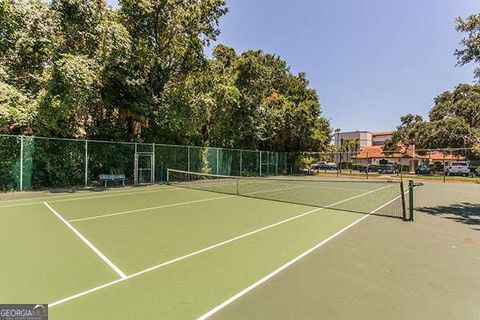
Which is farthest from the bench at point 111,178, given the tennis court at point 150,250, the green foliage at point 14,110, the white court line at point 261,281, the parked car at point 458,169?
the parked car at point 458,169

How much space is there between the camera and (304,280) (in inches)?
200

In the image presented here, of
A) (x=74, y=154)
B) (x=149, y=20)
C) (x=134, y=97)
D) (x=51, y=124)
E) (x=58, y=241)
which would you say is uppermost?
(x=149, y=20)

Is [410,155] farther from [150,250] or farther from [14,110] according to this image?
[150,250]

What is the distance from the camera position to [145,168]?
72.8 feet

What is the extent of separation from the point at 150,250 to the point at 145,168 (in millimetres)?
16208

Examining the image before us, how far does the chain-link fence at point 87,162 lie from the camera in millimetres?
16141

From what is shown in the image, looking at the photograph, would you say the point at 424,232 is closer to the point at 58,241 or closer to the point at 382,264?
the point at 382,264

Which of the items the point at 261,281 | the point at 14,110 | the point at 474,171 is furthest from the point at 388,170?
the point at 261,281

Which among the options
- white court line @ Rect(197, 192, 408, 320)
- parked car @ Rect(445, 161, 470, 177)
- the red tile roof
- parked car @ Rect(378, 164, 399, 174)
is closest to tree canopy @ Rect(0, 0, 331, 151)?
white court line @ Rect(197, 192, 408, 320)

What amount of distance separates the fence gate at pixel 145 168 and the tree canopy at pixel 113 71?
2.09m

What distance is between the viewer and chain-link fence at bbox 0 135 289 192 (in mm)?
16141

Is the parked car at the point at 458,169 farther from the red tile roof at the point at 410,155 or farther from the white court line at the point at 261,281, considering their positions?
the white court line at the point at 261,281

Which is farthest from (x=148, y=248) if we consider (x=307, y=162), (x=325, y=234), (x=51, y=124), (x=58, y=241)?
(x=307, y=162)

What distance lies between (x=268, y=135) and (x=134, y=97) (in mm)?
17842
